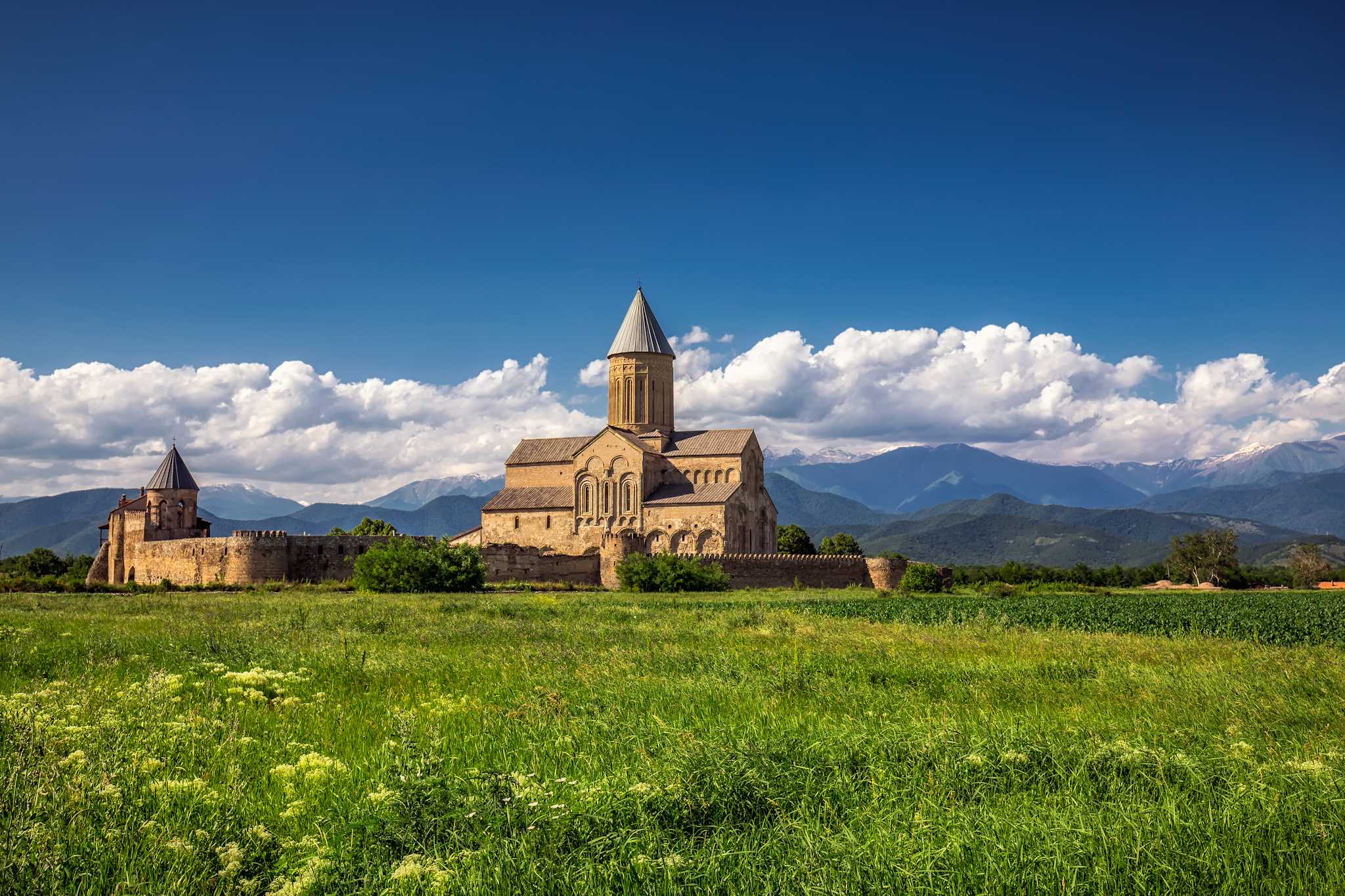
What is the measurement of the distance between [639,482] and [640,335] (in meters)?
9.97

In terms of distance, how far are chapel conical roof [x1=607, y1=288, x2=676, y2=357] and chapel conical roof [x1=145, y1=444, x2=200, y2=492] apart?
80.8 ft

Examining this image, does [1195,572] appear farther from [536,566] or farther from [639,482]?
[536,566]

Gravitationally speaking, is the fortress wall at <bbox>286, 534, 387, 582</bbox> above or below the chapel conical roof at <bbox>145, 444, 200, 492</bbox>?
below

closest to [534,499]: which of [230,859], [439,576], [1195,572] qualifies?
[439,576]

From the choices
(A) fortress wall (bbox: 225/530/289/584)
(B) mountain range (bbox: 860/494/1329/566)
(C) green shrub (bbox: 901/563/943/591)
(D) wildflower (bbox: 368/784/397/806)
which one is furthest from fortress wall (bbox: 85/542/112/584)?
(B) mountain range (bbox: 860/494/1329/566)

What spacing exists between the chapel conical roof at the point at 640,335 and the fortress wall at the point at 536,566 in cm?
1483

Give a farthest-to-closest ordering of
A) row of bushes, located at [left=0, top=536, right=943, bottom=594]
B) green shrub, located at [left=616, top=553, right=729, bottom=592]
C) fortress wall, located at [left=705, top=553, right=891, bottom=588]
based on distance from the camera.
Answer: fortress wall, located at [left=705, top=553, right=891, bottom=588], green shrub, located at [left=616, top=553, right=729, bottom=592], row of bushes, located at [left=0, top=536, right=943, bottom=594]

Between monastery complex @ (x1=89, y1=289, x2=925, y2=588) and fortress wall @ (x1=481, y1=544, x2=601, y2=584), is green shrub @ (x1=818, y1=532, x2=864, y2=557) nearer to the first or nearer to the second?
monastery complex @ (x1=89, y1=289, x2=925, y2=588)

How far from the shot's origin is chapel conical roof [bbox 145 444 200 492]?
48594 mm

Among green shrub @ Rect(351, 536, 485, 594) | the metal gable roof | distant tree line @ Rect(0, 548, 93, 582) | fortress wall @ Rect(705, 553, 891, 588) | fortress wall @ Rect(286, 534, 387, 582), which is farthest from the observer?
the metal gable roof

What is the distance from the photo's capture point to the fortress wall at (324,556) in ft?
145

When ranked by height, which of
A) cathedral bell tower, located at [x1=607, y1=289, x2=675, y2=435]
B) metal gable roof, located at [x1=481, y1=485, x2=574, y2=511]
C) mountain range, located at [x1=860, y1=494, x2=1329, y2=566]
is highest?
cathedral bell tower, located at [x1=607, y1=289, x2=675, y2=435]

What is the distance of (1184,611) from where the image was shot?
26.2m

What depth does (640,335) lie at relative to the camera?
185ft
